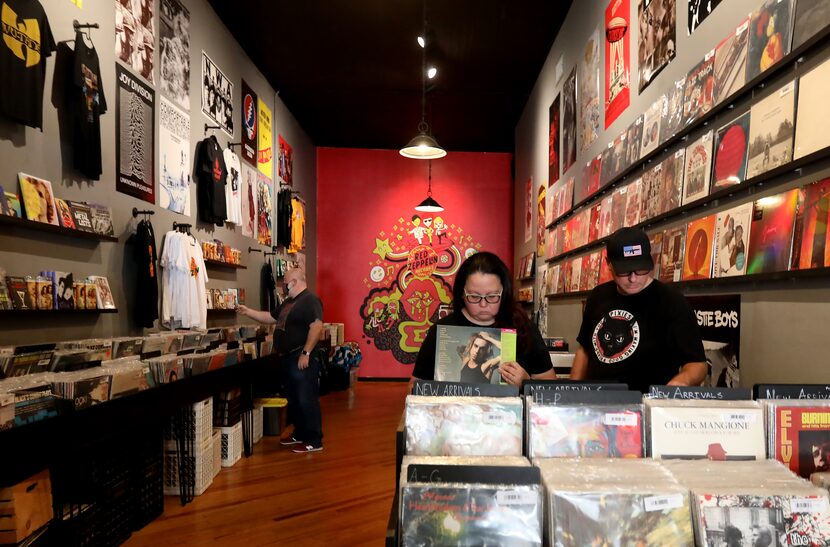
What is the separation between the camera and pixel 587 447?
1312mm

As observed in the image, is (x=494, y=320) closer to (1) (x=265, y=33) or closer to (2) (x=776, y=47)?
(2) (x=776, y=47)

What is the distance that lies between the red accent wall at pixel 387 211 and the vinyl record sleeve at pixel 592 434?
8.94 m

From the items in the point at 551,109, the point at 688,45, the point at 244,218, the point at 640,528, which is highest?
the point at 551,109

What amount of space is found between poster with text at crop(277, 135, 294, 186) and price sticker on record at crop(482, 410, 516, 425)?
707cm

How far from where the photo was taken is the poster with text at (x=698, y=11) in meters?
2.61

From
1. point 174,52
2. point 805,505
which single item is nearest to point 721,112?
point 805,505

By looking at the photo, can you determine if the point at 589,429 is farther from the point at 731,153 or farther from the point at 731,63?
the point at 731,63

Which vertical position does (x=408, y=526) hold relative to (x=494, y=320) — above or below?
below

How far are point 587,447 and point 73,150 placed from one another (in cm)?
351

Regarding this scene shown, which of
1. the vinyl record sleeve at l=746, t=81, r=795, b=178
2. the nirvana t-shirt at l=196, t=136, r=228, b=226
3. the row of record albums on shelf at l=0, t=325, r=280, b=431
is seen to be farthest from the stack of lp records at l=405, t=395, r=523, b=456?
the nirvana t-shirt at l=196, t=136, r=228, b=226

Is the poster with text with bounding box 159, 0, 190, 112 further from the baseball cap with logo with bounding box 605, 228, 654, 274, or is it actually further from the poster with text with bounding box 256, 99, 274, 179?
the baseball cap with logo with bounding box 605, 228, 654, 274

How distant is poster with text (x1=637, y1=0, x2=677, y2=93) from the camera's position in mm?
3055

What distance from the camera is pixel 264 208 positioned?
7.20 metres

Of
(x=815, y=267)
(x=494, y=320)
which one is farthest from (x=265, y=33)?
(x=815, y=267)
